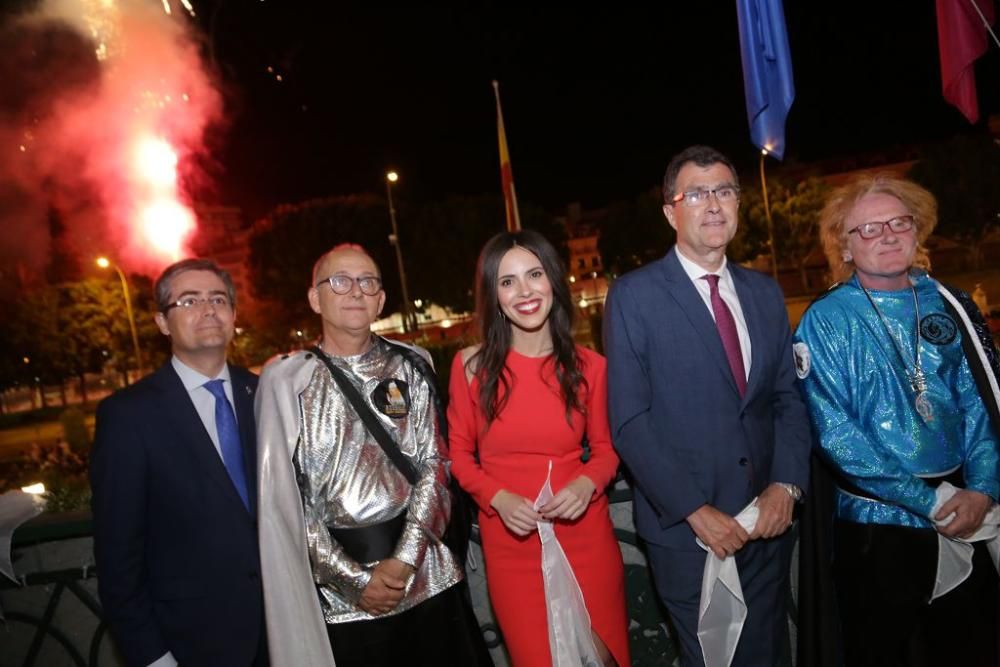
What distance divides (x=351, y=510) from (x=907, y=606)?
2452 mm

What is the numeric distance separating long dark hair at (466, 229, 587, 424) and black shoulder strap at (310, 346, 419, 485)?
0.43m

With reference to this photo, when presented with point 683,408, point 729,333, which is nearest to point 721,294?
point 729,333

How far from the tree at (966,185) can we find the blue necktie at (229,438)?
48.7 metres

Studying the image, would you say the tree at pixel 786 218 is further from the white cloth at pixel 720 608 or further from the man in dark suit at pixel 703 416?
the white cloth at pixel 720 608

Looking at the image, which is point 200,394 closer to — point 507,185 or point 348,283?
point 348,283

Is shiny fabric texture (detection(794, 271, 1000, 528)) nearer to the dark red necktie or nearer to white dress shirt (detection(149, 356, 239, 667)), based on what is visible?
the dark red necktie

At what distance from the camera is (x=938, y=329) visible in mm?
2996

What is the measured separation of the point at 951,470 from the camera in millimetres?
2879

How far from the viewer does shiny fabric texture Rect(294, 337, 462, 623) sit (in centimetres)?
289

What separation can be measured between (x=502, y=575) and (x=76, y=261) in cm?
5135

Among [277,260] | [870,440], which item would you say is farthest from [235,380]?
[277,260]

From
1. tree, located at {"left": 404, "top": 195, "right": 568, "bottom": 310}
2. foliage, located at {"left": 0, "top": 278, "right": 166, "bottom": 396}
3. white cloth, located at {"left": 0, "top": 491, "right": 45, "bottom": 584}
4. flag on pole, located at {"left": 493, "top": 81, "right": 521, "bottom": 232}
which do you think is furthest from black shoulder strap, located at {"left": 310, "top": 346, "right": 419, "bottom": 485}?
tree, located at {"left": 404, "top": 195, "right": 568, "bottom": 310}

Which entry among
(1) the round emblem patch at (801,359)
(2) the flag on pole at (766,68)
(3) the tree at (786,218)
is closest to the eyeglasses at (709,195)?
(1) the round emblem patch at (801,359)

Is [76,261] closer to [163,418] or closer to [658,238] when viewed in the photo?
[658,238]
